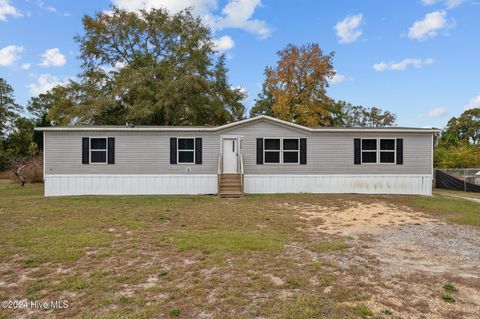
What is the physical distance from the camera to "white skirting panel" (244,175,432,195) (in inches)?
535

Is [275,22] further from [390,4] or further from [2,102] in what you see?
[2,102]

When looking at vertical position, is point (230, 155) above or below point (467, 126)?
below

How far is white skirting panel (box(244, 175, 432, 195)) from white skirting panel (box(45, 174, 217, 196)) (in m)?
2.15

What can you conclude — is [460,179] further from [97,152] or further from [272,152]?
[97,152]

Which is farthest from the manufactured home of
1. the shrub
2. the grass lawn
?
the shrub

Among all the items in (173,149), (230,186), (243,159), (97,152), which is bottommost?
(230,186)

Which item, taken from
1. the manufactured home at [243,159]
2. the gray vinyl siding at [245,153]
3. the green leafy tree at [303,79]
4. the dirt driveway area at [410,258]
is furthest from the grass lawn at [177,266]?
the green leafy tree at [303,79]

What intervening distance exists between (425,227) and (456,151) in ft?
64.7

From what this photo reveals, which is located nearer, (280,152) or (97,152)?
(97,152)

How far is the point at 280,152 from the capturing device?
1361 centimetres

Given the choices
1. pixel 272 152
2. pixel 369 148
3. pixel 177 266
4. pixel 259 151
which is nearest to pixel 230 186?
pixel 259 151

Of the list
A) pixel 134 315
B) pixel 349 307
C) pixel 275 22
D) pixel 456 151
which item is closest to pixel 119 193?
pixel 134 315

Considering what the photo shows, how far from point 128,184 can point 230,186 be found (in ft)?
14.7

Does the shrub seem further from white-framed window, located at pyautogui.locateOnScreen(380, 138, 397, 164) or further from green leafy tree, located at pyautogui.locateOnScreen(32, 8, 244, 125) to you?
white-framed window, located at pyautogui.locateOnScreen(380, 138, 397, 164)
